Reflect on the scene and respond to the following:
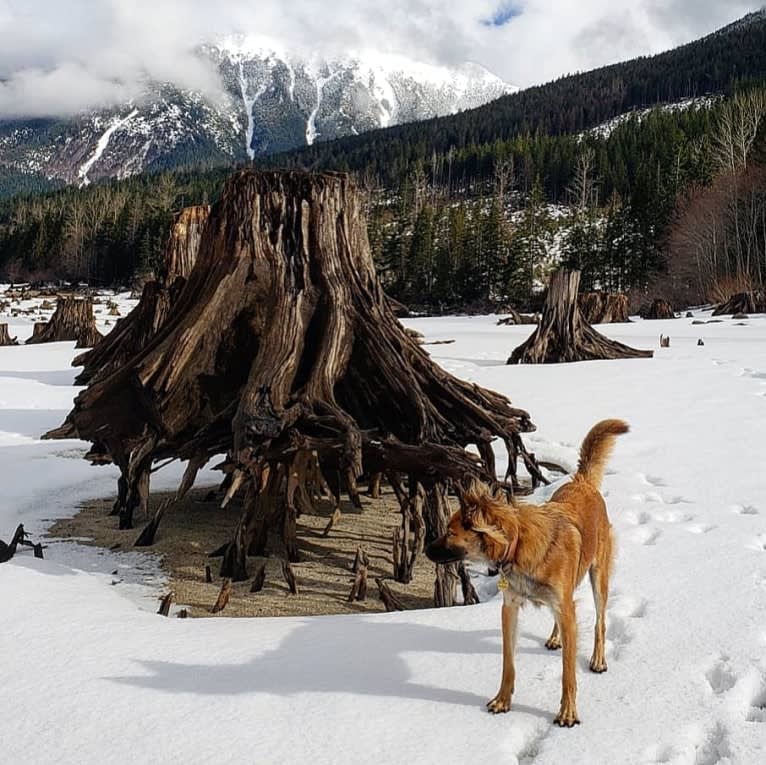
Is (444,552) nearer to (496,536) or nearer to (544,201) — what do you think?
(496,536)

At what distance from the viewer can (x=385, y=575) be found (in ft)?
17.4

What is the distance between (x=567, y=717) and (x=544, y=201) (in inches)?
4072

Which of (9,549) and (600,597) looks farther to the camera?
(9,549)

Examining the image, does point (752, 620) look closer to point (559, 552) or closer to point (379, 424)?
point (559, 552)

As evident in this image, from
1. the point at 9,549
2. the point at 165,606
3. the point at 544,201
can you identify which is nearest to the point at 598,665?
the point at 165,606

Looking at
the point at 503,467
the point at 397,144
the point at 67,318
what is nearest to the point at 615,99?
the point at 397,144

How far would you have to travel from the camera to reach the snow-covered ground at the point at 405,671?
2885 millimetres

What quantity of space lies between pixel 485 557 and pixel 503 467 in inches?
197

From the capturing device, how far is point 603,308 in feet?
89.9

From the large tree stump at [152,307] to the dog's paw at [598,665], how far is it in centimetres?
569

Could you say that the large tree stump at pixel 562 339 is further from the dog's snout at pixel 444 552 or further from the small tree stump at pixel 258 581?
the dog's snout at pixel 444 552

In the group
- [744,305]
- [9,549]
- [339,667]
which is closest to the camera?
[339,667]

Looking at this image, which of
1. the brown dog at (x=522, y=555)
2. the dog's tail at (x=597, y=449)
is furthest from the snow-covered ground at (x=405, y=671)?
the dog's tail at (x=597, y=449)

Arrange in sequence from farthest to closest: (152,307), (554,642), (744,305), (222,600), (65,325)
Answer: (744,305) → (65,325) → (152,307) → (222,600) → (554,642)
